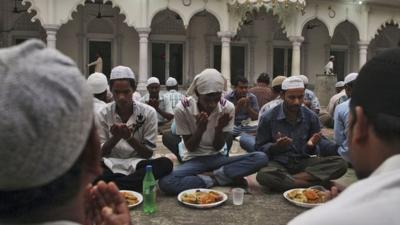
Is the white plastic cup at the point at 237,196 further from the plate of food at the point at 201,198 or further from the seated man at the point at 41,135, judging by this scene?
the seated man at the point at 41,135

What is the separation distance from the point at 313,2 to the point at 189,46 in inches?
172

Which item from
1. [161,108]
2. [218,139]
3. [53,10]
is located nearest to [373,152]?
[218,139]

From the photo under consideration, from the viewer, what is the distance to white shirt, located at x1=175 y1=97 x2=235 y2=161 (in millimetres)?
4402

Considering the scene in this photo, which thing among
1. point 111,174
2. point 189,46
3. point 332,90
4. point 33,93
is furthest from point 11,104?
point 189,46

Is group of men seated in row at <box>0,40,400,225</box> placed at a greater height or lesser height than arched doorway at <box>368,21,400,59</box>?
lesser

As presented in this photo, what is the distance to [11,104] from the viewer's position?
0.92m

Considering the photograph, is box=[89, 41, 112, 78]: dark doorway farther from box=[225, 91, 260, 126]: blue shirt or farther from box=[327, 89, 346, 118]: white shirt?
box=[225, 91, 260, 126]: blue shirt

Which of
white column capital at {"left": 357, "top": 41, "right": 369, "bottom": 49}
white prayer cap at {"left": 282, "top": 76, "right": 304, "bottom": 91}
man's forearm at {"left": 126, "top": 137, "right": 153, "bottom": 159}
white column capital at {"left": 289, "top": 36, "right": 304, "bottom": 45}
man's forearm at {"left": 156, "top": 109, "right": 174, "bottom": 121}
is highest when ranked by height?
white column capital at {"left": 289, "top": 36, "right": 304, "bottom": 45}

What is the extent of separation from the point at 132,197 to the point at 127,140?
54 centimetres

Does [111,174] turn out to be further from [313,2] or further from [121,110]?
[313,2]

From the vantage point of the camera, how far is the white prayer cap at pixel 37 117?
0.92 meters

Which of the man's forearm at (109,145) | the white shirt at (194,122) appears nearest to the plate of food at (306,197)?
the white shirt at (194,122)

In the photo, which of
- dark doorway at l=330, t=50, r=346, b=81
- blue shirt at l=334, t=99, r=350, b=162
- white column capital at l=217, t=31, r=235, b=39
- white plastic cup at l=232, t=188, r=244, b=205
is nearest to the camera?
white plastic cup at l=232, t=188, r=244, b=205

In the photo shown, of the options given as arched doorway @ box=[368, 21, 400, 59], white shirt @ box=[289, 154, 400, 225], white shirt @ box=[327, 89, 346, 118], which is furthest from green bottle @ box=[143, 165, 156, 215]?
arched doorway @ box=[368, 21, 400, 59]
